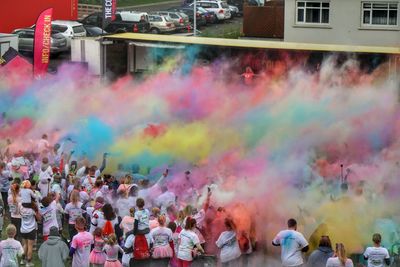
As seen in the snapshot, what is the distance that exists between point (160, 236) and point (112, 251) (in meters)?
0.80

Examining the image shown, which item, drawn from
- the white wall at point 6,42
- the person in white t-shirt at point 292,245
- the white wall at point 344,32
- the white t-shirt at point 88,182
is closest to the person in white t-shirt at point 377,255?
the person in white t-shirt at point 292,245

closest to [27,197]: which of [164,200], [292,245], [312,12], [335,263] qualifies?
[164,200]

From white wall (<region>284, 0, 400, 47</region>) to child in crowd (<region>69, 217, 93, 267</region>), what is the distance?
19966 mm

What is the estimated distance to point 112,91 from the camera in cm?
2234

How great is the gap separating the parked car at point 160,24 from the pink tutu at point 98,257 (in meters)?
30.8

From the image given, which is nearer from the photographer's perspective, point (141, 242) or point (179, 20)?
point (141, 242)

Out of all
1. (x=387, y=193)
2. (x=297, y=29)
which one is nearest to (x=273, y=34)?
(x=297, y=29)

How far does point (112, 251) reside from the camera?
43.8ft

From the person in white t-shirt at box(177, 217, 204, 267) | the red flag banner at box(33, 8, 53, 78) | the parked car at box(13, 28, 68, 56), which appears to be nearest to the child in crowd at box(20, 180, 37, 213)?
the person in white t-shirt at box(177, 217, 204, 267)

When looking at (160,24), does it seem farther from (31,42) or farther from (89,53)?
(89,53)

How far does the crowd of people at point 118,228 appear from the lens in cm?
1332

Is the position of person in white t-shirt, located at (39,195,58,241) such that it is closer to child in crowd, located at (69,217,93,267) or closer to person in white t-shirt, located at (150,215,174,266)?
child in crowd, located at (69,217,93,267)

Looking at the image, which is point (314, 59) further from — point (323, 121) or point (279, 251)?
point (279, 251)

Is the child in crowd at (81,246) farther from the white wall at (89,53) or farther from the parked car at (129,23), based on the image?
the parked car at (129,23)
